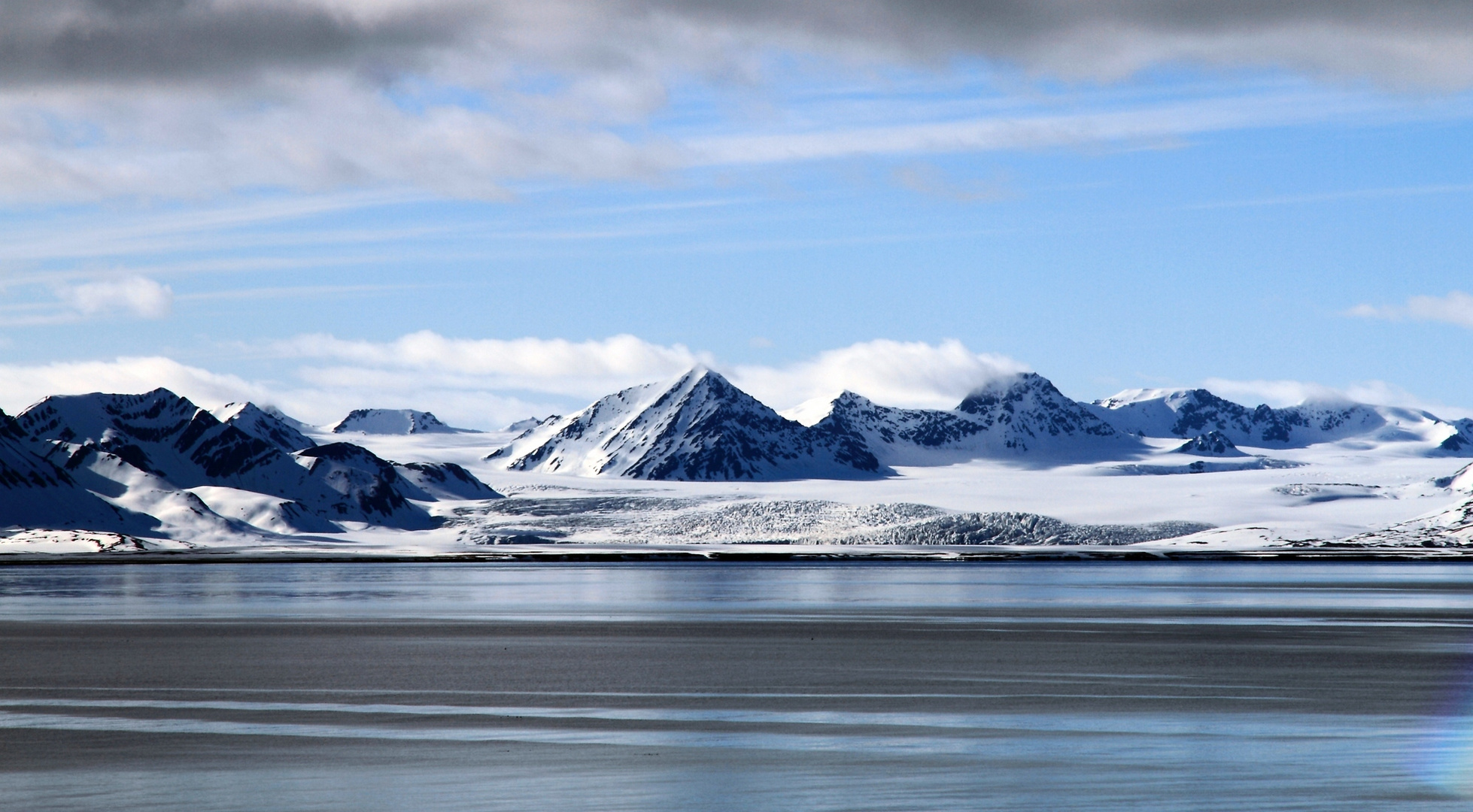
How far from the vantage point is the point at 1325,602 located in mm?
64188

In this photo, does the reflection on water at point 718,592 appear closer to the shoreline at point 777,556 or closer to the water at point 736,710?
the water at point 736,710

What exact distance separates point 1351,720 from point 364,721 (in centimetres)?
1381

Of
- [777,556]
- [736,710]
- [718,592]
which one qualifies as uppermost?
[736,710]

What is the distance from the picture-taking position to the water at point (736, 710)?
18.0 metres

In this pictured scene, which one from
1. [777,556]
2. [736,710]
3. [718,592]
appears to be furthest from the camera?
[777,556]

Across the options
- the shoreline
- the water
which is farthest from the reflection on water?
the shoreline

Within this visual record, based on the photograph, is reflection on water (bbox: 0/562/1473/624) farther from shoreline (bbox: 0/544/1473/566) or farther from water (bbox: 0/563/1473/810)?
shoreline (bbox: 0/544/1473/566)

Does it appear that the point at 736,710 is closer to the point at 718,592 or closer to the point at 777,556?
the point at 718,592

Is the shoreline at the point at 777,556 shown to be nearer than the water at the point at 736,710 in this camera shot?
No

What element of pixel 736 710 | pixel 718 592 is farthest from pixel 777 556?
pixel 736 710

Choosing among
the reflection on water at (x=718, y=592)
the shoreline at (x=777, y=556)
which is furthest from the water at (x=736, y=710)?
the shoreline at (x=777, y=556)

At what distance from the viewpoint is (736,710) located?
25.5 meters

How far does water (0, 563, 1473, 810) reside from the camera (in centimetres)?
1795

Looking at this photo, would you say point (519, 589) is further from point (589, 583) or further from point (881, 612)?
point (881, 612)
